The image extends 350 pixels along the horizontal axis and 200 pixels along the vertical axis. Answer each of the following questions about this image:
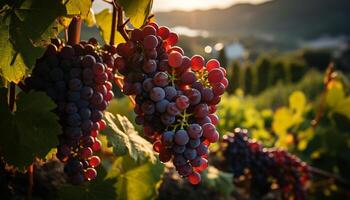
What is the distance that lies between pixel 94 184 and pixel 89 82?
423mm

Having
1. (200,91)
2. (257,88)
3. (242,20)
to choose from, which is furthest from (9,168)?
(242,20)

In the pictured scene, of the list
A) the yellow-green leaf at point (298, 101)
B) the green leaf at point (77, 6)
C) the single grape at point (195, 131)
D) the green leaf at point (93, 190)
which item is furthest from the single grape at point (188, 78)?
the yellow-green leaf at point (298, 101)

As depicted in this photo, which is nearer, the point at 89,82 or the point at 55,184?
the point at 89,82

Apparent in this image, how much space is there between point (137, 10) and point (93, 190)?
1.90 ft

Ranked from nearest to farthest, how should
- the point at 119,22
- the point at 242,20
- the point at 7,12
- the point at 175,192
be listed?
the point at 7,12 < the point at 119,22 < the point at 175,192 < the point at 242,20

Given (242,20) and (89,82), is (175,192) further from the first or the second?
(242,20)

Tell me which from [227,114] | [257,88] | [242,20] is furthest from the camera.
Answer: [242,20]

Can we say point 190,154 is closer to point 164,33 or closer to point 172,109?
point 172,109

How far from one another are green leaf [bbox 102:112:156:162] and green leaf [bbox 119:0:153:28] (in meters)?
0.32

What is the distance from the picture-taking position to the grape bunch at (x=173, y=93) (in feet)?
2.86

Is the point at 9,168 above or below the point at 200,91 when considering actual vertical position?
below

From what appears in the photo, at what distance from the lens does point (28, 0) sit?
0.93 m

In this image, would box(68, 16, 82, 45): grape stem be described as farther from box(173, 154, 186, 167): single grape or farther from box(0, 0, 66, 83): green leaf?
box(173, 154, 186, 167): single grape

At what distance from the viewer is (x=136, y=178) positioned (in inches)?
63.2
